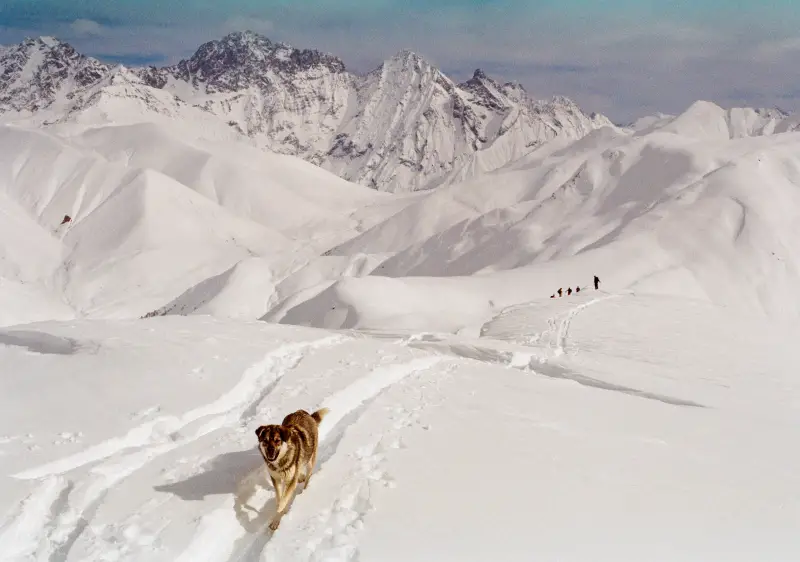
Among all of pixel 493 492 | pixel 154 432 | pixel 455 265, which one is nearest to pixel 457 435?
pixel 493 492

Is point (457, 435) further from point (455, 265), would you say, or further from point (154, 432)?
point (455, 265)

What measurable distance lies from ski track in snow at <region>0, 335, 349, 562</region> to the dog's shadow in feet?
3.12

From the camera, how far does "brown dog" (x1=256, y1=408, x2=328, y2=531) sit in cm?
674

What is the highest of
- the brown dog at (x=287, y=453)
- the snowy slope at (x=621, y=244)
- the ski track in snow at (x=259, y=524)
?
the snowy slope at (x=621, y=244)

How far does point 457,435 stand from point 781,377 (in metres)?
13.4

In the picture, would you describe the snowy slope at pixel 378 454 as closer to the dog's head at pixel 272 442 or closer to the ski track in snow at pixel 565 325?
the dog's head at pixel 272 442

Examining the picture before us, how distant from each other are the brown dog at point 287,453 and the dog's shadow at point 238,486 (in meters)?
0.34

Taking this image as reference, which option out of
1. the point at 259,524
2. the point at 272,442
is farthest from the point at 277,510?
the point at 272,442

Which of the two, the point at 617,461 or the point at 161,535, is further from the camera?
the point at 617,461

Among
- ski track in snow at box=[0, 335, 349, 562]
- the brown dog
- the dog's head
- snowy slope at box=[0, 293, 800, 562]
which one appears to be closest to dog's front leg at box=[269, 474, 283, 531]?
the brown dog

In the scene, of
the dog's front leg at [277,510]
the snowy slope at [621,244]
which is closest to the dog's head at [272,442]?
the dog's front leg at [277,510]

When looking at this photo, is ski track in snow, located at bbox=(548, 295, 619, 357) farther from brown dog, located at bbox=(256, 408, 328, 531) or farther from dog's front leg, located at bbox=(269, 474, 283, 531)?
dog's front leg, located at bbox=(269, 474, 283, 531)

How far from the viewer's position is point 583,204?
437 ft

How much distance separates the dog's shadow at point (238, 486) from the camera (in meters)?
7.34
